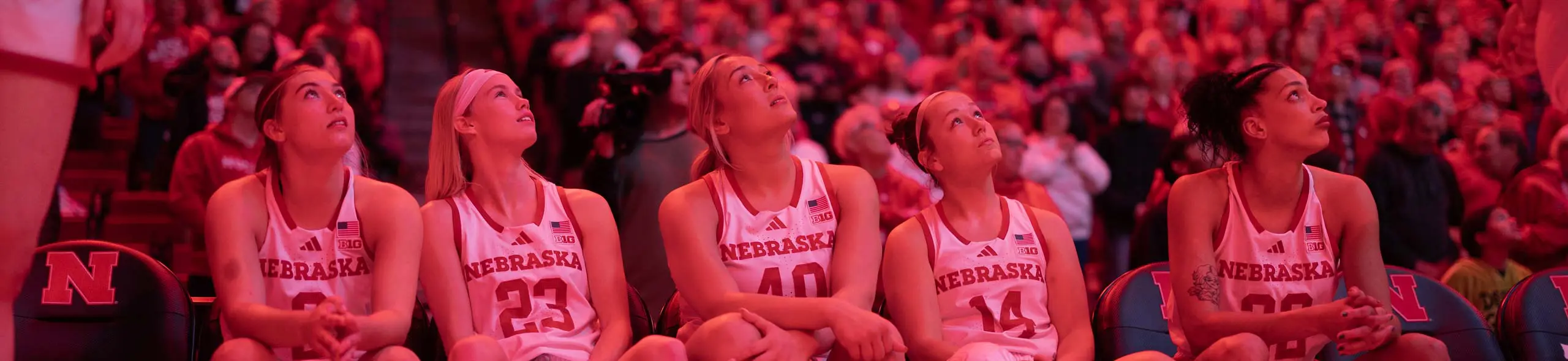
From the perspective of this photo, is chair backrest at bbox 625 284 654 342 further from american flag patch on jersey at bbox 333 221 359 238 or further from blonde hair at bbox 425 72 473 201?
american flag patch on jersey at bbox 333 221 359 238

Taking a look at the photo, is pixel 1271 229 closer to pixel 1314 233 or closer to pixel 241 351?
pixel 1314 233

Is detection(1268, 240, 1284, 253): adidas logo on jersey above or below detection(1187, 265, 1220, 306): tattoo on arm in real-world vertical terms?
above

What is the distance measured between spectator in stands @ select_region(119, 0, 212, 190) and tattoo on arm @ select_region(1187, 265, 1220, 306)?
5174 millimetres

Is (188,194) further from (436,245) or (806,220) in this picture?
(806,220)

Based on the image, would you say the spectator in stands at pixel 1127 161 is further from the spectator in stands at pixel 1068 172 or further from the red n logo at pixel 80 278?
the red n logo at pixel 80 278

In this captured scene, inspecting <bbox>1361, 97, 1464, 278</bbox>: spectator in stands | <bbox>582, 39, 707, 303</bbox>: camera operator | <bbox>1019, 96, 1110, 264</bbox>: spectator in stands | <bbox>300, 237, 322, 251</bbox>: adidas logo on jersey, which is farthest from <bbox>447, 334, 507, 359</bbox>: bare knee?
<bbox>1361, 97, 1464, 278</bbox>: spectator in stands

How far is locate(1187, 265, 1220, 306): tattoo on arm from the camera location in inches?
143

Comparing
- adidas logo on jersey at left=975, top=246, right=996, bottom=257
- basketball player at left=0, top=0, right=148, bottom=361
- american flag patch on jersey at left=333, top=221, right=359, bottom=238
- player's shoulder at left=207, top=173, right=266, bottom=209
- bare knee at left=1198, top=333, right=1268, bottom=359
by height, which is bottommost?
bare knee at left=1198, top=333, right=1268, bottom=359

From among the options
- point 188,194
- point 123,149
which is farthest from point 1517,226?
point 123,149

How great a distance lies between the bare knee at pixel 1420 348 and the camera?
11.2 ft

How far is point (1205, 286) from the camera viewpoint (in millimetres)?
3645

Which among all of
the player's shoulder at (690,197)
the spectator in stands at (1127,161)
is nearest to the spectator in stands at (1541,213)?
the spectator in stands at (1127,161)

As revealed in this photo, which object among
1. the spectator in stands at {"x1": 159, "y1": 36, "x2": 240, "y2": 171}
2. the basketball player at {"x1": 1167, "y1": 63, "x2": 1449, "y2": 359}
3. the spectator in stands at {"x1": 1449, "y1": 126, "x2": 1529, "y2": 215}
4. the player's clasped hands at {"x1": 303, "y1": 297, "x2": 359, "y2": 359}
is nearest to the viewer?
the player's clasped hands at {"x1": 303, "y1": 297, "x2": 359, "y2": 359}

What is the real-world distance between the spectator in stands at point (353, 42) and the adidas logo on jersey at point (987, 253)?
17.0 ft
